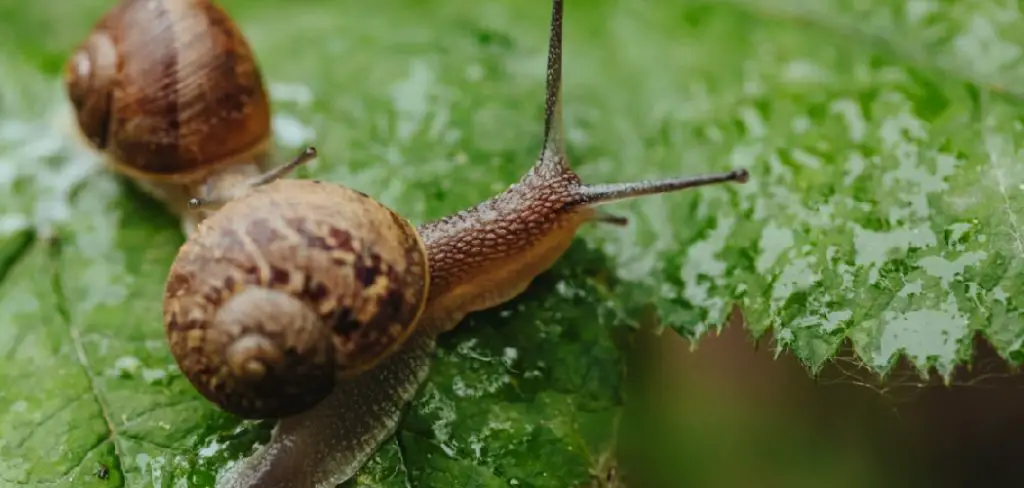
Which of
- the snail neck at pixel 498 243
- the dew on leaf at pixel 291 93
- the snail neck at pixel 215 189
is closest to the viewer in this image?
the snail neck at pixel 498 243

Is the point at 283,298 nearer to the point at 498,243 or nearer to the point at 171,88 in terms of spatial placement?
the point at 498,243

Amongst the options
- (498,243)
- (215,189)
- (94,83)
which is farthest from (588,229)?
(94,83)

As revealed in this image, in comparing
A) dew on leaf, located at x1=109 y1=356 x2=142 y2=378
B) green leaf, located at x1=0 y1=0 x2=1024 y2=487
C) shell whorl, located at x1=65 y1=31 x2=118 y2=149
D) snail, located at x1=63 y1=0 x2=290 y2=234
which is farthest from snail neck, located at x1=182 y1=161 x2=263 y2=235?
dew on leaf, located at x1=109 y1=356 x2=142 y2=378

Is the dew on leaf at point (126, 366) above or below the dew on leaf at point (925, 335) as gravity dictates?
below

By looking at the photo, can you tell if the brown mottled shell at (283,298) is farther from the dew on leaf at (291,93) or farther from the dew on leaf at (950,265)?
the dew on leaf at (950,265)

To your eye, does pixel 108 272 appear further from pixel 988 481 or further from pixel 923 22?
pixel 988 481

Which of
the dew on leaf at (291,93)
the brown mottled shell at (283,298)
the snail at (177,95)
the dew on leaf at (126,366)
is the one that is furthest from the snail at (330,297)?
the dew on leaf at (291,93)
